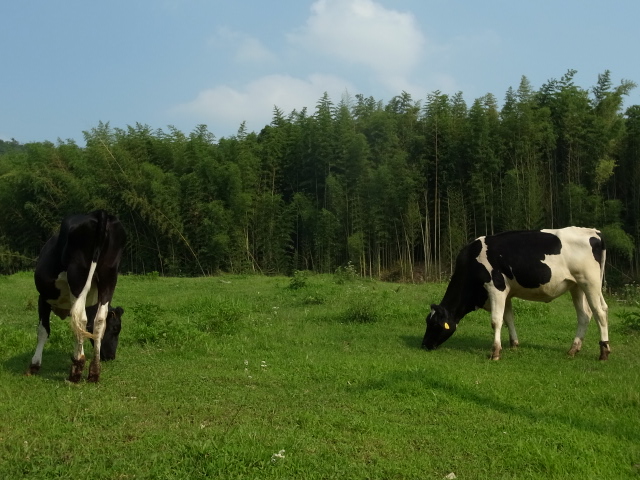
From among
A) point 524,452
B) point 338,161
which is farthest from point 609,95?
point 524,452

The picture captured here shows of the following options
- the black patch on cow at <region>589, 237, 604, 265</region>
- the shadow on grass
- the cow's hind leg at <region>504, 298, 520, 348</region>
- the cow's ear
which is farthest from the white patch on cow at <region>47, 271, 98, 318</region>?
the black patch on cow at <region>589, 237, 604, 265</region>

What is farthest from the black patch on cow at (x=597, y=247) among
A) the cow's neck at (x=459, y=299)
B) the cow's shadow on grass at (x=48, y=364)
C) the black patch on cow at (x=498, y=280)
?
the cow's shadow on grass at (x=48, y=364)

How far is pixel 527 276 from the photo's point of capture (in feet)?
25.7

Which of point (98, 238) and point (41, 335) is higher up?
point (98, 238)

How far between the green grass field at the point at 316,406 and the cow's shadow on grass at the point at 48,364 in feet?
0.10

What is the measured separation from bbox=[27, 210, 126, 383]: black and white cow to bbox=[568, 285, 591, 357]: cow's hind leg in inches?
215

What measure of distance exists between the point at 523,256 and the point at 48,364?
5.76 meters

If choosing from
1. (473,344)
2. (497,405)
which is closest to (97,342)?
(497,405)

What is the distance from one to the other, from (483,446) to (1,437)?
3.25 meters

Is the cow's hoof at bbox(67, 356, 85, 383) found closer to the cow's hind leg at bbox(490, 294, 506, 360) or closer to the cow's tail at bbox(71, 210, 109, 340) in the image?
the cow's tail at bbox(71, 210, 109, 340)

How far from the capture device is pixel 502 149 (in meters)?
21.8

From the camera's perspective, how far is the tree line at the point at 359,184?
21.7 meters

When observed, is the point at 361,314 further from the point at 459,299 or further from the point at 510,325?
the point at 510,325

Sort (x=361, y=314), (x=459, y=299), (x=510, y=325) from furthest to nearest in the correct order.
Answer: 1. (x=361, y=314)
2. (x=459, y=299)
3. (x=510, y=325)
